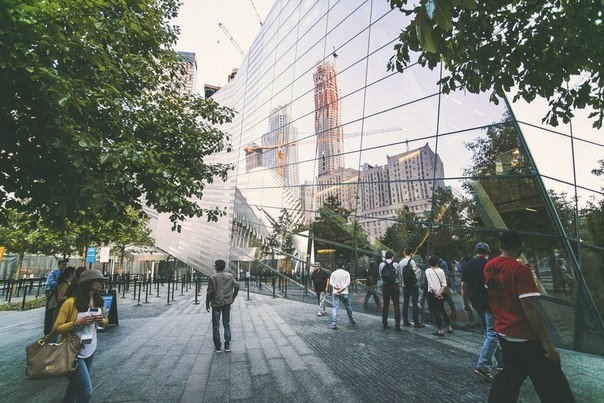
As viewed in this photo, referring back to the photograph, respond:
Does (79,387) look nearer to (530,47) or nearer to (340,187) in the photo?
(530,47)

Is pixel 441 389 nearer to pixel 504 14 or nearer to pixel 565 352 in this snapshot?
pixel 565 352

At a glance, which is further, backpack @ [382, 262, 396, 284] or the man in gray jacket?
backpack @ [382, 262, 396, 284]

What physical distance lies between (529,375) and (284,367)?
3.33m

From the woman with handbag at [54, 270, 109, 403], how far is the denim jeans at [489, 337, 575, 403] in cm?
359

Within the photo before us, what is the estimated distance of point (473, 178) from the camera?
8.01m

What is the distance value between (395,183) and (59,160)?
26.6 feet

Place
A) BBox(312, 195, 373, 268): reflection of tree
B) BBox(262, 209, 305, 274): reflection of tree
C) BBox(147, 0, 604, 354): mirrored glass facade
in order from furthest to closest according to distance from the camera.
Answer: BBox(262, 209, 305, 274): reflection of tree < BBox(312, 195, 373, 268): reflection of tree < BBox(147, 0, 604, 354): mirrored glass facade

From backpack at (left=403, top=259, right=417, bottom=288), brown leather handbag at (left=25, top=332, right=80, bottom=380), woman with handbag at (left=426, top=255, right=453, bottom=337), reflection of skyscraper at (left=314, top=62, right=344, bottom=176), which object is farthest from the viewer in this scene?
reflection of skyscraper at (left=314, top=62, right=344, bottom=176)

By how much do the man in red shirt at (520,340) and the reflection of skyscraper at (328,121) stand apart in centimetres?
943

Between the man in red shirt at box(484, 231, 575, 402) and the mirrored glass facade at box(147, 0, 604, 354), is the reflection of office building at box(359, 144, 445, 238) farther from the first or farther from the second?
the man in red shirt at box(484, 231, 575, 402)

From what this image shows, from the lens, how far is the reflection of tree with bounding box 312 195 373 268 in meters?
10.9

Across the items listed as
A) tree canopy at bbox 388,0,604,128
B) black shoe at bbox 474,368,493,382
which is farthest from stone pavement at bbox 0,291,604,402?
tree canopy at bbox 388,0,604,128

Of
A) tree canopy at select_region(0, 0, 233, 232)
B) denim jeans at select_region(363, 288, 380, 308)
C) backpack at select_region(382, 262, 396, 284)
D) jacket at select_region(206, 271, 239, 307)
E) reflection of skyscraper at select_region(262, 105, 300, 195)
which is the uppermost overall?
reflection of skyscraper at select_region(262, 105, 300, 195)

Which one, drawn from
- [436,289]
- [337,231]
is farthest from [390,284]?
[337,231]
